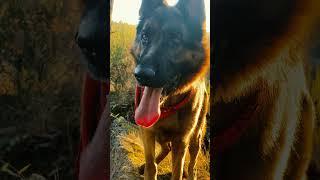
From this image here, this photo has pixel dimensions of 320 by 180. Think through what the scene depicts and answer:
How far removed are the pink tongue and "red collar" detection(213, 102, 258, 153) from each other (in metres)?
0.48

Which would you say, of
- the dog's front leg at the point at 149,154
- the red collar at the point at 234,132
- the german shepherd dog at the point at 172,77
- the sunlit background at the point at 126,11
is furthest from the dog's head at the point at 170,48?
the red collar at the point at 234,132

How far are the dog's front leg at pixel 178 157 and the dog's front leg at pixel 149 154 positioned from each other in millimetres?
155

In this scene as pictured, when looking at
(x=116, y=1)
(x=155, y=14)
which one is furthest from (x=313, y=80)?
(x=116, y=1)

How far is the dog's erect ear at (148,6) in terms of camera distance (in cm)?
360

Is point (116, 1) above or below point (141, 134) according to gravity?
above

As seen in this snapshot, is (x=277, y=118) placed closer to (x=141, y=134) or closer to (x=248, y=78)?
(x=248, y=78)

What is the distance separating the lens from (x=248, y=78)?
3578mm

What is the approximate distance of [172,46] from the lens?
11.6 ft

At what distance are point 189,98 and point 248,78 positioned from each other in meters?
0.46

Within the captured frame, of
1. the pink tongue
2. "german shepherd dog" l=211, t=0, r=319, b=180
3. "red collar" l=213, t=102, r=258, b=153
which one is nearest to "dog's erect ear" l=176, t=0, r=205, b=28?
"german shepherd dog" l=211, t=0, r=319, b=180

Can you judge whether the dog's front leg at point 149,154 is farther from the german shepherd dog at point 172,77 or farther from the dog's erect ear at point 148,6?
the dog's erect ear at point 148,6

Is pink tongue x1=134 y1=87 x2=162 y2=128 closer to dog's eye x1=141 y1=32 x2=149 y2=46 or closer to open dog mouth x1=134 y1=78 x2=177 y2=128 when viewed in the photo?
open dog mouth x1=134 y1=78 x2=177 y2=128

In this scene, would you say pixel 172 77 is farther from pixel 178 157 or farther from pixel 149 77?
pixel 178 157

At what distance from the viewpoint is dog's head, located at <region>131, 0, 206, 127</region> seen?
352 cm
